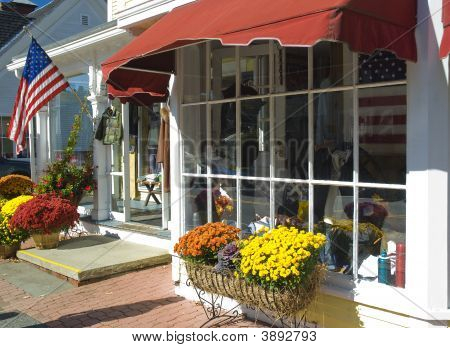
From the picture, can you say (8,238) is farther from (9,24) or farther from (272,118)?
(9,24)

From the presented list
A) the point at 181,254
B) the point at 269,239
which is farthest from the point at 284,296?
the point at 181,254

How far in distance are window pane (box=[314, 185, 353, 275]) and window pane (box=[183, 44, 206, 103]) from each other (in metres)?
1.86

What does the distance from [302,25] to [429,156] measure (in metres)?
1.26

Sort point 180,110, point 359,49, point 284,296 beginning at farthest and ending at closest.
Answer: point 180,110 → point 284,296 → point 359,49

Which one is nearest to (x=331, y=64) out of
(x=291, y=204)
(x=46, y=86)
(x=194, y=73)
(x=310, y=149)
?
(x=310, y=149)

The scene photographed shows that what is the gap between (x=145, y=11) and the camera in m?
6.24

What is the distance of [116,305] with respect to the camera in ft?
16.7

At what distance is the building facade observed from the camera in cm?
332

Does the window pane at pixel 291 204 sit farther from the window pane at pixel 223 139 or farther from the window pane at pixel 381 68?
the window pane at pixel 381 68

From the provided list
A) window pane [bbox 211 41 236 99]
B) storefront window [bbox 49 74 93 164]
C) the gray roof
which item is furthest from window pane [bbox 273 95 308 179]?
the gray roof

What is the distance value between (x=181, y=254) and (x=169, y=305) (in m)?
0.92

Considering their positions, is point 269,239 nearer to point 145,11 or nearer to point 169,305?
point 169,305

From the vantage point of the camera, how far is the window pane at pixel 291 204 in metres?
4.37

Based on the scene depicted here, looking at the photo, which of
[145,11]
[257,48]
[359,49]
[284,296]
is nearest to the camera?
[359,49]
